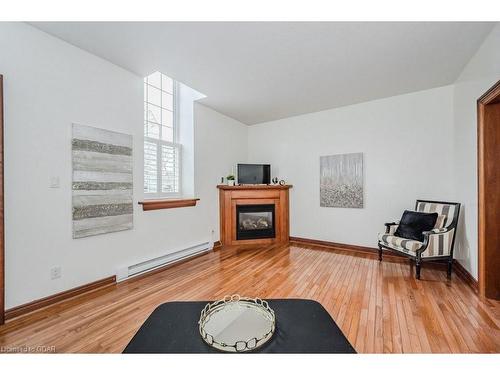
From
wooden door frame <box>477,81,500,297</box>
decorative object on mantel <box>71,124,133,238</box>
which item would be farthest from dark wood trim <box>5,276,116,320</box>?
wooden door frame <box>477,81,500,297</box>

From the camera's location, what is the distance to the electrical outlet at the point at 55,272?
2.12 meters

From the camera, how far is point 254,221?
4.37 m

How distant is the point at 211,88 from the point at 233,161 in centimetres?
168

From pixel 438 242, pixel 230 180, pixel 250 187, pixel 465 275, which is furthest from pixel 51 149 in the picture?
pixel 465 275

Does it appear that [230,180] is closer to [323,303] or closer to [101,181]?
[101,181]

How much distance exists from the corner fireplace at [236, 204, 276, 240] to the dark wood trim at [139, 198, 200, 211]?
101 centimetres

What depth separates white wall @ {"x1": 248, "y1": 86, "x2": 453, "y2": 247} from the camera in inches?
126

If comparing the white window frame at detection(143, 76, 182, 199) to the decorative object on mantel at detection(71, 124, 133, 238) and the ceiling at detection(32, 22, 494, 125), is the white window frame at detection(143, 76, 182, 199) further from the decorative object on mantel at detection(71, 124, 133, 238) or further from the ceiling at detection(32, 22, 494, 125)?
the ceiling at detection(32, 22, 494, 125)

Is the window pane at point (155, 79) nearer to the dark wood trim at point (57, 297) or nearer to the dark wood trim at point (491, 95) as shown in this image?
the dark wood trim at point (57, 297)

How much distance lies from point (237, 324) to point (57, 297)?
207 centimetres

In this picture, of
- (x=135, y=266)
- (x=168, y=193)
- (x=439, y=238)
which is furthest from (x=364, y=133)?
(x=135, y=266)

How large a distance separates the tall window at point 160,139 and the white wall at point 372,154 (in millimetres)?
1983

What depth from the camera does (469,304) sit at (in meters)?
2.08

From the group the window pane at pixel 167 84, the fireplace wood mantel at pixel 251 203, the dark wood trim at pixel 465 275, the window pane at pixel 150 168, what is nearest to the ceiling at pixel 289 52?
the window pane at pixel 167 84
